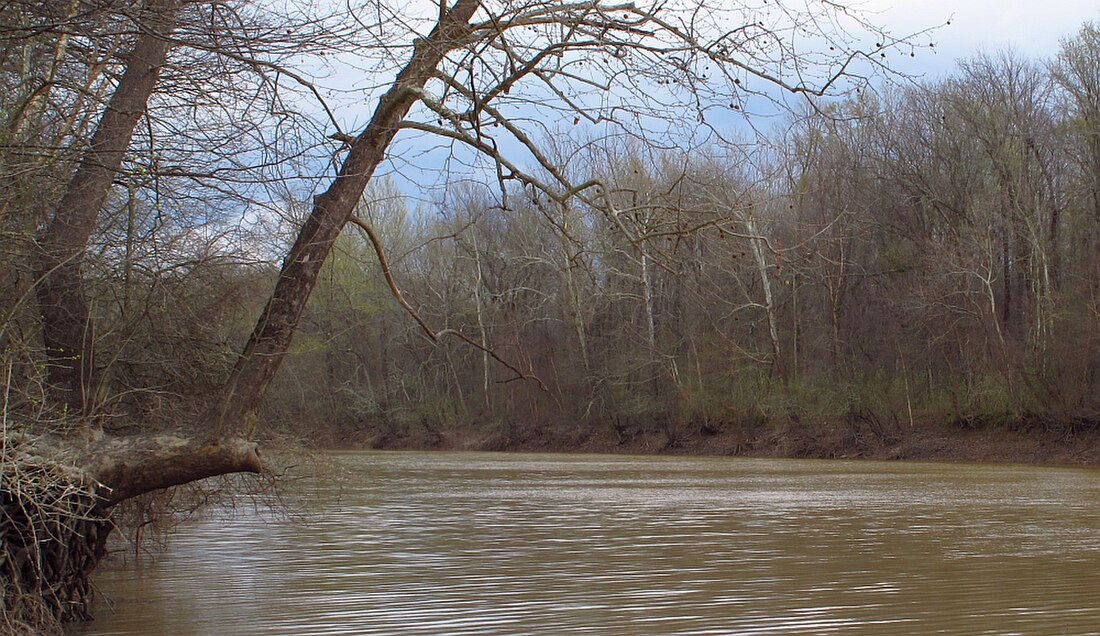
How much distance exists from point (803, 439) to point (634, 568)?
1357 inches

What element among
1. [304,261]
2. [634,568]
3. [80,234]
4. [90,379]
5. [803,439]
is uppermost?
[80,234]

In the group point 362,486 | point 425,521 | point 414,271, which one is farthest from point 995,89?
point 425,521

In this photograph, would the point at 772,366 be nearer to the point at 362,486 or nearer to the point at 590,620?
Result: the point at 362,486

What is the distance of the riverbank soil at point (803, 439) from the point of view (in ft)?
122

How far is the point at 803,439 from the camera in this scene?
45469 mm

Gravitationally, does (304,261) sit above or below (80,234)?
below

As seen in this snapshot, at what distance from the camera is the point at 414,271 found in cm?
5216

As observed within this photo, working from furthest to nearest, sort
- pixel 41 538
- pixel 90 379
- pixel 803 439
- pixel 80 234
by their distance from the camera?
1. pixel 803 439
2. pixel 90 379
3. pixel 80 234
4. pixel 41 538

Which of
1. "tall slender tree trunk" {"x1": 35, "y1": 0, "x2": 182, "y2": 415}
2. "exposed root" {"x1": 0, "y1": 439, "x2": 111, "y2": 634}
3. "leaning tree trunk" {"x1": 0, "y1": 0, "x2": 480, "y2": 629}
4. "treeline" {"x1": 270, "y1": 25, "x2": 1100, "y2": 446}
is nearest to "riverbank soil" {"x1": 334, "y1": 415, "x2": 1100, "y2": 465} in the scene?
"treeline" {"x1": 270, "y1": 25, "x2": 1100, "y2": 446}

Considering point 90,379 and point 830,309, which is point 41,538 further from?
point 830,309

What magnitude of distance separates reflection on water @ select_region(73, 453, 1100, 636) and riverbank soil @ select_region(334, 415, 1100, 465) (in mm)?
11115

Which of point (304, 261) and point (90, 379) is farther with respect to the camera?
point (90, 379)

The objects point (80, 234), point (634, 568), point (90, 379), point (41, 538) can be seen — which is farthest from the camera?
point (634, 568)

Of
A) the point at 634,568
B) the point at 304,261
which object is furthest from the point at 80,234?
the point at 634,568
